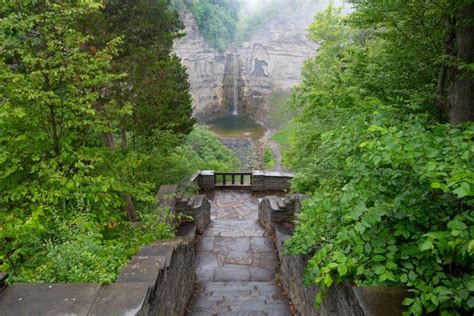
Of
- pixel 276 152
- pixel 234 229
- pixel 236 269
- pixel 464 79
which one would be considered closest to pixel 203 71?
pixel 276 152

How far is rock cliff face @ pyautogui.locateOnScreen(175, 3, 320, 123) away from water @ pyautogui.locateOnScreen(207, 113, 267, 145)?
137 centimetres

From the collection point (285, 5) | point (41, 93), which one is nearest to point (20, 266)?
point (41, 93)

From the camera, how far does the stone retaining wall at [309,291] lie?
2.61 m

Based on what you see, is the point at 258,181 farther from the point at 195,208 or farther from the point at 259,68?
the point at 259,68

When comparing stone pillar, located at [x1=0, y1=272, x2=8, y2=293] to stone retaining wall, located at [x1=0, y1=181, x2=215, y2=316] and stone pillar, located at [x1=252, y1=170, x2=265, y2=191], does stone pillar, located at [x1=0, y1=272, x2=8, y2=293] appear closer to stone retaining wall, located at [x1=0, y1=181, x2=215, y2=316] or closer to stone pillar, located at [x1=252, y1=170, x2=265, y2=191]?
stone retaining wall, located at [x1=0, y1=181, x2=215, y2=316]

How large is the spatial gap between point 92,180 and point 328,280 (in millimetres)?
3601

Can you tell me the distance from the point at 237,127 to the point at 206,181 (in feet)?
95.0

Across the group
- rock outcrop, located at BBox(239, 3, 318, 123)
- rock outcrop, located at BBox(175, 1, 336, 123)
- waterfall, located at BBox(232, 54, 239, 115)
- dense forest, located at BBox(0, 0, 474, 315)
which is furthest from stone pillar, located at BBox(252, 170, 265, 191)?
waterfall, located at BBox(232, 54, 239, 115)

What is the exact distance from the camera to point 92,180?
15.9 ft

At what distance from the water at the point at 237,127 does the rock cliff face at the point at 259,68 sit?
137 cm

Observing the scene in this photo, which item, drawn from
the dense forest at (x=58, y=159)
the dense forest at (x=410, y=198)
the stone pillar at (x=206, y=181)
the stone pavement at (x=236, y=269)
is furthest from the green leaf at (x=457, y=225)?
the stone pillar at (x=206, y=181)

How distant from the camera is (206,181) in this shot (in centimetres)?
1151

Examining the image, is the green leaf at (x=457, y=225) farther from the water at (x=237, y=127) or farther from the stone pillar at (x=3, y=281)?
the water at (x=237, y=127)

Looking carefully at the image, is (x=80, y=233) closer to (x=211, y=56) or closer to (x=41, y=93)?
(x=41, y=93)
